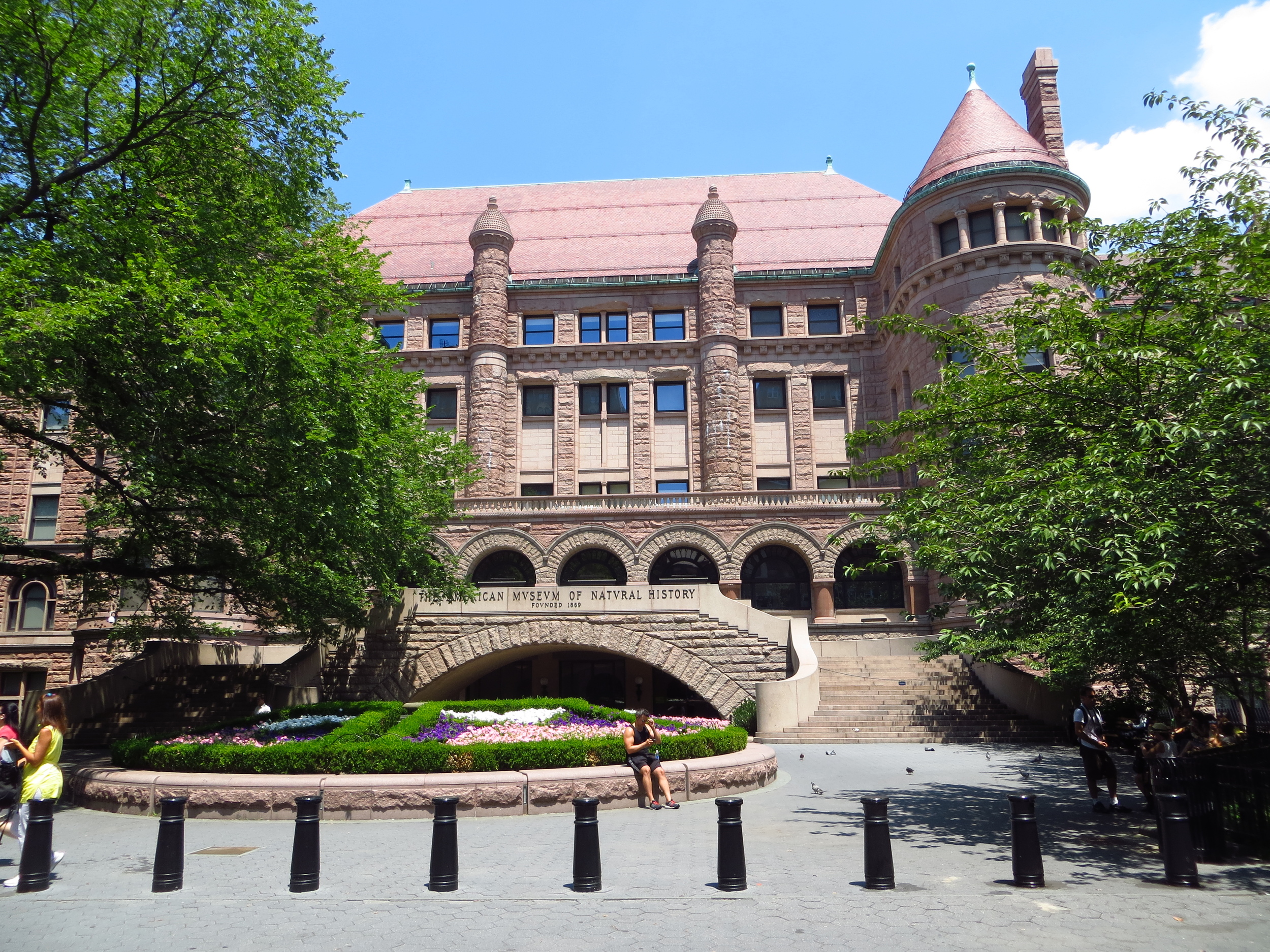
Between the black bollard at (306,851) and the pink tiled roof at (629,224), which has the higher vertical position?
the pink tiled roof at (629,224)

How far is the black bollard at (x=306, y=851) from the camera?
23.9 ft

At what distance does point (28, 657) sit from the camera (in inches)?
1248

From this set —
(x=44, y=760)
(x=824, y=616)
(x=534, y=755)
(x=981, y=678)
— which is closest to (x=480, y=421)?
(x=824, y=616)

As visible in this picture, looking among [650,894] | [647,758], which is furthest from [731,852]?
[647,758]

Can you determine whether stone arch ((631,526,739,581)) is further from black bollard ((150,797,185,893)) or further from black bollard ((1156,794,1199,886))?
black bollard ((150,797,185,893))

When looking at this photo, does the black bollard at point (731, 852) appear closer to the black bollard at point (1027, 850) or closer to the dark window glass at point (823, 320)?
the black bollard at point (1027, 850)

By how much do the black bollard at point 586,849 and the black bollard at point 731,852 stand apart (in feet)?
3.58

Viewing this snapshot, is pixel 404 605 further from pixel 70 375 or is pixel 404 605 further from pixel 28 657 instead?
pixel 28 657

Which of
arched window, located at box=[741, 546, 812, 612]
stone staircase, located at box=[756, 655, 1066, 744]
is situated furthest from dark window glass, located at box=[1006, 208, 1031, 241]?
stone staircase, located at box=[756, 655, 1066, 744]

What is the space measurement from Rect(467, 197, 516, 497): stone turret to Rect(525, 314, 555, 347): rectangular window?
→ 1.28 metres

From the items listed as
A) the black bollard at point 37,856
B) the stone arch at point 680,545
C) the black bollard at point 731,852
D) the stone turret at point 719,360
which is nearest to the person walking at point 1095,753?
the black bollard at point 731,852

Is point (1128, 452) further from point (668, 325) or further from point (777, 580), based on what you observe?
point (668, 325)

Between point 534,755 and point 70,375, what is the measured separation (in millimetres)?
9631

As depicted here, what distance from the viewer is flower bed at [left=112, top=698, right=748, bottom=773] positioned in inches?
472
